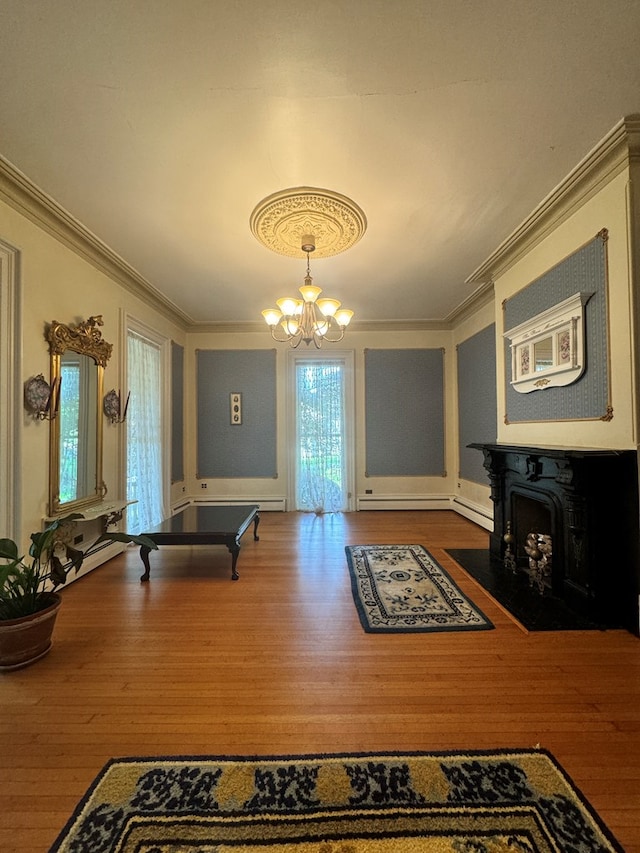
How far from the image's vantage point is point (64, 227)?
2.84 m

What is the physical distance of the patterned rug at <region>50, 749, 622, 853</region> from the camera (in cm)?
107

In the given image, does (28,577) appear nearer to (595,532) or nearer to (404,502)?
(595,532)

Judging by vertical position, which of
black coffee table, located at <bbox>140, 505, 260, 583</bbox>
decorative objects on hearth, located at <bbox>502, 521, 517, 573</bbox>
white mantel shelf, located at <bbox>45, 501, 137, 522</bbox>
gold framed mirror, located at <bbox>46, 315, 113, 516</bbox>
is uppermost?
gold framed mirror, located at <bbox>46, 315, 113, 516</bbox>

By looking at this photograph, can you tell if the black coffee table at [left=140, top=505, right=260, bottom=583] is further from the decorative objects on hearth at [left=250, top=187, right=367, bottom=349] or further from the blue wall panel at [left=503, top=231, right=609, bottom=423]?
the blue wall panel at [left=503, top=231, right=609, bottom=423]

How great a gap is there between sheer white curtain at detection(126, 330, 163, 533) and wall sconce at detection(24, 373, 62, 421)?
3.79ft

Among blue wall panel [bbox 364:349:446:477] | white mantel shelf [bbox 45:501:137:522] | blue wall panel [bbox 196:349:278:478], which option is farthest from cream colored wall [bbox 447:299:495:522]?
white mantel shelf [bbox 45:501:137:522]


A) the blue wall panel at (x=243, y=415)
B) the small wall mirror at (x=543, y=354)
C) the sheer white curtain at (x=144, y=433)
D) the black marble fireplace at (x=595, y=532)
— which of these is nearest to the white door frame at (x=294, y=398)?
the blue wall panel at (x=243, y=415)

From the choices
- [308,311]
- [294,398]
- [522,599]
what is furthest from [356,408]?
[522,599]

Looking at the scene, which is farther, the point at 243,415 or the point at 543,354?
the point at 243,415

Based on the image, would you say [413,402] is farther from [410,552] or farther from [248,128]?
[248,128]

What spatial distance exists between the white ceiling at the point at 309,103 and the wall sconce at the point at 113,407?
1520 millimetres

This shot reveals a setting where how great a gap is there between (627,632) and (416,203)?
3263mm

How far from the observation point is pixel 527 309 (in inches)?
123

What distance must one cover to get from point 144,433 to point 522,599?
14.3 feet
